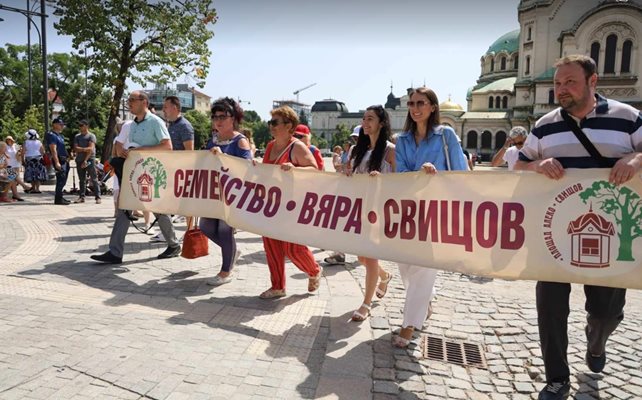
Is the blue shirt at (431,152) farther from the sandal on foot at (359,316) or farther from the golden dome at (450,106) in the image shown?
the golden dome at (450,106)

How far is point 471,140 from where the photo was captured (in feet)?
266

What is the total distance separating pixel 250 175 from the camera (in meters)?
5.04

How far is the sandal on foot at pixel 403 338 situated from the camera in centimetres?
399

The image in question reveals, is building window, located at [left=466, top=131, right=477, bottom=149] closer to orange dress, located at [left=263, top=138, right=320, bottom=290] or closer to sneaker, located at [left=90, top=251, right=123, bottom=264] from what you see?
sneaker, located at [left=90, top=251, right=123, bottom=264]

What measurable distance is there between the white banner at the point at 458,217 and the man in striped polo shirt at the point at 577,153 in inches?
4.5

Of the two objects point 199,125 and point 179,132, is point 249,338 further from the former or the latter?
point 199,125

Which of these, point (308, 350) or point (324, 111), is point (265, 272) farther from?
point (324, 111)

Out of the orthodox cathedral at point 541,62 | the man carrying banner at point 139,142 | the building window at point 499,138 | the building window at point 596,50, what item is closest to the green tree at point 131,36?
the man carrying banner at point 139,142

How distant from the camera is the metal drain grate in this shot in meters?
3.82

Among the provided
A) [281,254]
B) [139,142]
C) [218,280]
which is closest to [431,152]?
[281,254]

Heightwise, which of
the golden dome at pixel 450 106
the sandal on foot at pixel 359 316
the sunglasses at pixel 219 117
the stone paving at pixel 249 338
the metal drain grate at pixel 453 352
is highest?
the golden dome at pixel 450 106

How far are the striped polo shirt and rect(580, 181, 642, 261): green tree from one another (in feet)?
0.58

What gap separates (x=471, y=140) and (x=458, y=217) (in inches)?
3209

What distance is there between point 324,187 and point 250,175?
949 millimetres
